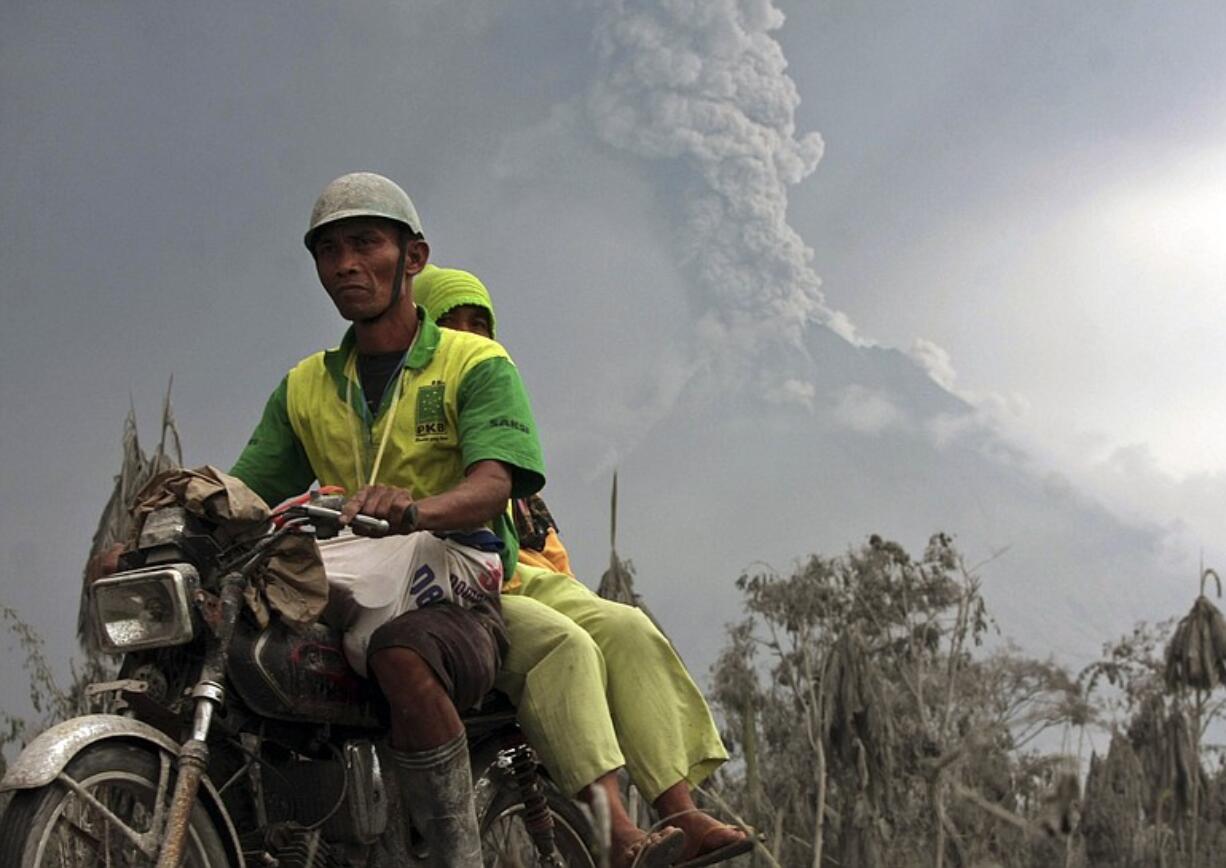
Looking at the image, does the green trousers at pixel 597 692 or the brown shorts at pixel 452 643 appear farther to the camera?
the green trousers at pixel 597 692

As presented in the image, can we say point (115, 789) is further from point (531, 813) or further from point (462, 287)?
point (462, 287)

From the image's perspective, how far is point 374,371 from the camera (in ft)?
11.4

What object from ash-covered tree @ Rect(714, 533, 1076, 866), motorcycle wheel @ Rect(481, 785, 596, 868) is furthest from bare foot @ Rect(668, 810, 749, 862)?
ash-covered tree @ Rect(714, 533, 1076, 866)

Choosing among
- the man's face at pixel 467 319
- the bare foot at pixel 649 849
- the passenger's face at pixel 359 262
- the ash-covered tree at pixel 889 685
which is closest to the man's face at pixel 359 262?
the passenger's face at pixel 359 262

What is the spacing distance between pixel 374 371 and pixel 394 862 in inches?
40.6

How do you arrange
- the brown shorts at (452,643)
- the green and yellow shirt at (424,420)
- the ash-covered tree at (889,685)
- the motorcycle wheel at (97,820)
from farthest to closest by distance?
the ash-covered tree at (889,685)
the green and yellow shirt at (424,420)
the brown shorts at (452,643)
the motorcycle wheel at (97,820)

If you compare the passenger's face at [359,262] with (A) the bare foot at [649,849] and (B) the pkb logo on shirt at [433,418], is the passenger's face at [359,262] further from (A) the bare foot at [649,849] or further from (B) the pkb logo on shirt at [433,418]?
(A) the bare foot at [649,849]

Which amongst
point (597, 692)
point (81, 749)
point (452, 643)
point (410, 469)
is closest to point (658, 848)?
point (597, 692)

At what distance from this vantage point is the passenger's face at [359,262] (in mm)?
3387

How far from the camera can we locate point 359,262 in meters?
3.40

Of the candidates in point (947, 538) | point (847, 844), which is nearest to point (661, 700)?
point (847, 844)

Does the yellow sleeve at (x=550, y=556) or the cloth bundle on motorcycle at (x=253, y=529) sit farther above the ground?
the yellow sleeve at (x=550, y=556)

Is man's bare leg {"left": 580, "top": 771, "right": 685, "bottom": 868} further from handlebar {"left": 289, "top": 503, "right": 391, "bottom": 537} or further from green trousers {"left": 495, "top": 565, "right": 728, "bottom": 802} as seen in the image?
handlebar {"left": 289, "top": 503, "right": 391, "bottom": 537}

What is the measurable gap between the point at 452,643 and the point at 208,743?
19.7 inches
